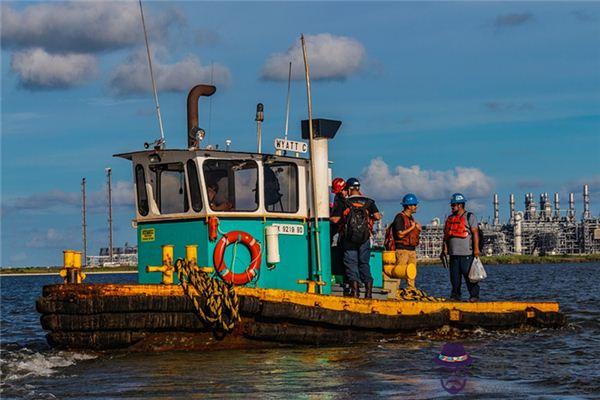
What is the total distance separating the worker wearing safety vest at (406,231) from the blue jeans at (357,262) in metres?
1.44

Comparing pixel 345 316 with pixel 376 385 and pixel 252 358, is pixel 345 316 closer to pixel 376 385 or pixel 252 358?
pixel 252 358

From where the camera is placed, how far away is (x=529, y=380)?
468 inches

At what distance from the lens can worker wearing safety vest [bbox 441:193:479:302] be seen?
1728cm

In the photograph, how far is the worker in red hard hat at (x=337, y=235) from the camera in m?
16.0

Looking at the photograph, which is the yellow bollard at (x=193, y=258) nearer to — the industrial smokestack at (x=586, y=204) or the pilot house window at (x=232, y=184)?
the pilot house window at (x=232, y=184)

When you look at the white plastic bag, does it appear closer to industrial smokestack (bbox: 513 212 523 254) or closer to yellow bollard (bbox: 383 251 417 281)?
yellow bollard (bbox: 383 251 417 281)

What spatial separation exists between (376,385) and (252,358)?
8.51ft

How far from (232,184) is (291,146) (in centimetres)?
107

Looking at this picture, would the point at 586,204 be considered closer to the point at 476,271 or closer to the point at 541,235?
the point at 541,235

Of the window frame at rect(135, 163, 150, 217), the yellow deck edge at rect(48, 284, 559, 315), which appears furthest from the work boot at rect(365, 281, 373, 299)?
the window frame at rect(135, 163, 150, 217)

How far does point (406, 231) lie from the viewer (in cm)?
1702

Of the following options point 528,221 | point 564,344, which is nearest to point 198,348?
point 564,344

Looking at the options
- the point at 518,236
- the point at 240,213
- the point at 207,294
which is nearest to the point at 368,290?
the point at 240,213

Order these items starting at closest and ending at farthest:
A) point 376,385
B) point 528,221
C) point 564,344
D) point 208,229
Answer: point 376,385
point 208,229
point 564,344
point 528,221
